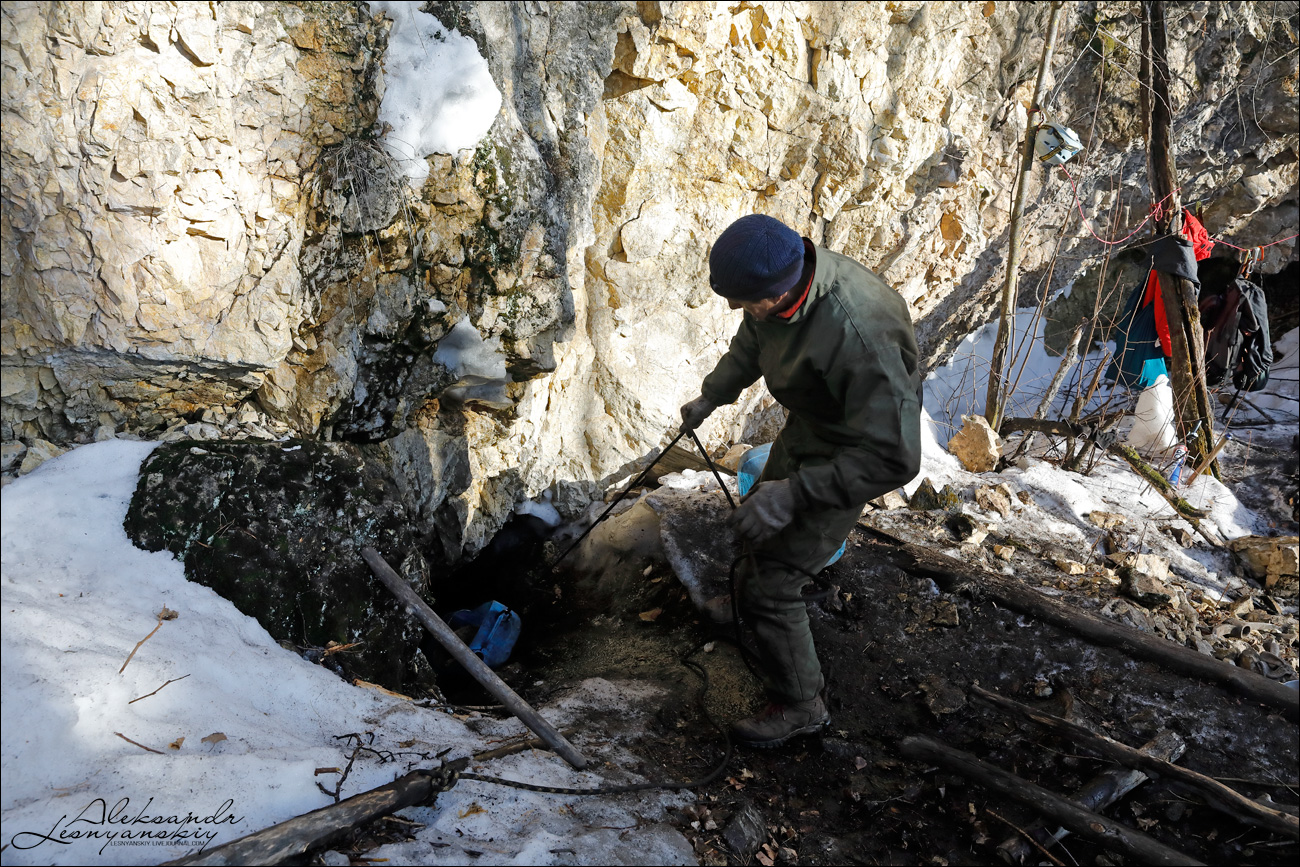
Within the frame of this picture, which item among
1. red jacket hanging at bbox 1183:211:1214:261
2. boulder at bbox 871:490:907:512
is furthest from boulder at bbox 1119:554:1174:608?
→ red jacket hanging at bbox 1183:211:1214:261

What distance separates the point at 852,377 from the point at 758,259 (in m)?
0.47

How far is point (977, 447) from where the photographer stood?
5.15 m

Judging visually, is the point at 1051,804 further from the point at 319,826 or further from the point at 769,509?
the point at 319,826

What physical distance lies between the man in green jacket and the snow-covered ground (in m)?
0.75

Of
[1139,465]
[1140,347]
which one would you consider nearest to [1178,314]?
[1140,347]

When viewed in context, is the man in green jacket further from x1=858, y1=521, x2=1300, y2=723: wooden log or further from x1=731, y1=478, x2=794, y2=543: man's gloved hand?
x1=858, y1=521, x2=1300, y2=723: wooden log

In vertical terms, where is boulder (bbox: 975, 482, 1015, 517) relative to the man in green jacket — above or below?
below

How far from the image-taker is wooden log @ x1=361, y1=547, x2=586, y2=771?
→ 229cm

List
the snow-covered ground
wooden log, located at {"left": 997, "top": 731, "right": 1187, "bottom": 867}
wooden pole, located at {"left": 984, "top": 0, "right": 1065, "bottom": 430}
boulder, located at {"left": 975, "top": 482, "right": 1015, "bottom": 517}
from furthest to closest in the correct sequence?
wooden pole, located at {"left": 984, "top": 0, "right": 1065, "bottom": 430} → boulder, located at {"left": 975, "top": 482, "right": 1015, "bottom": 517} → wooden log, located at {"left": 997, "top": 731, "right": 1187, "bottom": 867} → the snow-covered ground

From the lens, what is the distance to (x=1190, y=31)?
6.17 meters

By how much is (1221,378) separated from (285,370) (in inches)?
276

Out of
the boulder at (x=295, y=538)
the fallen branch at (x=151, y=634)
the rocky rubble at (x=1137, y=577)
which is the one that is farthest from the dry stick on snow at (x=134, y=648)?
the rocky rubble at (x=1137, y=577)

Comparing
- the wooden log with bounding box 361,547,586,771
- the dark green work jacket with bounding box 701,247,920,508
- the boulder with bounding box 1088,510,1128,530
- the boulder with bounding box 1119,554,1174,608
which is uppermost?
the dark green work jacket with bounding box 701,247,920,508

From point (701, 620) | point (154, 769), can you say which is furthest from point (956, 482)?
point (154, 769)
